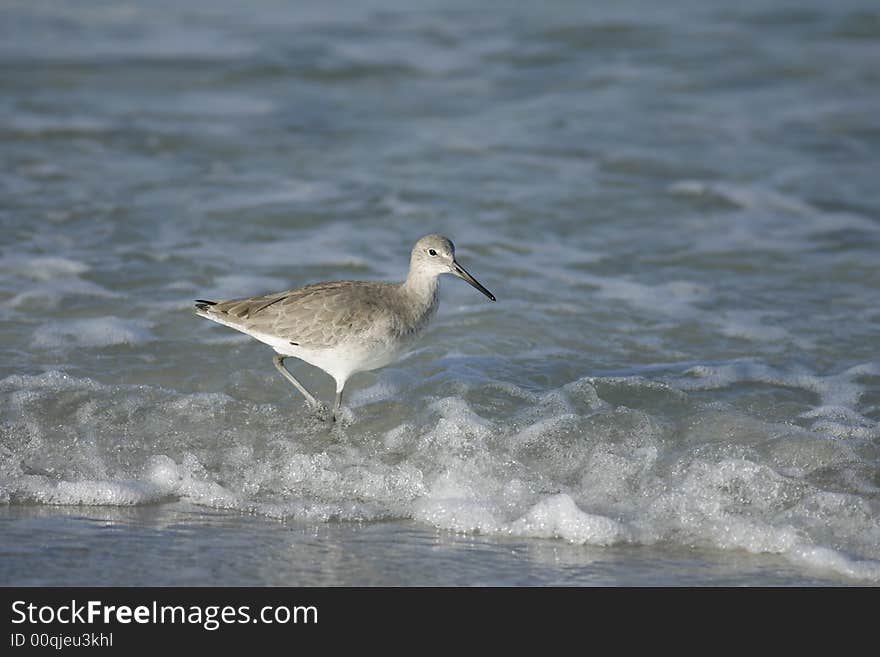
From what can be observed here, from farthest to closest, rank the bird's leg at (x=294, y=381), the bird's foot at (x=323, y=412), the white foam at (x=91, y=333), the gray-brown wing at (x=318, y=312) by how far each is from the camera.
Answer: the white foam at (x=91, y=333) < the bird's leg at (x=294, y=381) < the bird's foot at (x=323, y=412) < the gray-brown wing at (x=318, y=312)

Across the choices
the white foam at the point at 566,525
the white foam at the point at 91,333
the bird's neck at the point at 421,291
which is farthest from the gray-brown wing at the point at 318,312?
the white foam at the point at 566,525

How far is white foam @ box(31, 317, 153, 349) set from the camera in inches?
323

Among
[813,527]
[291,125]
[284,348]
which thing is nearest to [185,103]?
[291,125]

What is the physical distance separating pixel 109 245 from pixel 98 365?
2.73 meters

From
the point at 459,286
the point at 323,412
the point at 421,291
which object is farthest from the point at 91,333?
the point at 459,286

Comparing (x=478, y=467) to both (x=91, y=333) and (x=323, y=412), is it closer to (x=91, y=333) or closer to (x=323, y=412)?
(x=323, y=412)

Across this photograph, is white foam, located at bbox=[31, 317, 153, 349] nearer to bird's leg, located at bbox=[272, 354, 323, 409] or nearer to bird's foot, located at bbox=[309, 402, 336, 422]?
bird's leg, located at bbox=[272, 354, 323, 409]

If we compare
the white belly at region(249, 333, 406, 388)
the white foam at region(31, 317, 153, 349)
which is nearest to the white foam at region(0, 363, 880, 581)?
the white belly at region(249, 333, 406, 388)

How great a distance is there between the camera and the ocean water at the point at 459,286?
579 centimetres

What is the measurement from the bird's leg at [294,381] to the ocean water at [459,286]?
152mm

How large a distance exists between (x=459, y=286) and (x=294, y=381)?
112 inches

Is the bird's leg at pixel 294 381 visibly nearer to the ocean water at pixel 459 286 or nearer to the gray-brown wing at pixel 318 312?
the ocean water at pixel 459 286

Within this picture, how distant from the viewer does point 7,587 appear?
5.00 m

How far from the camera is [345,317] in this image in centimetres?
698
